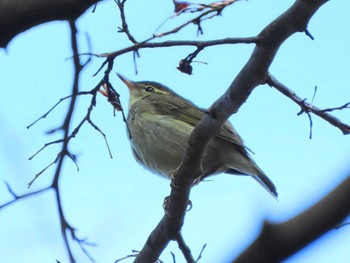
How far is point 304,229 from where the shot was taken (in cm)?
70

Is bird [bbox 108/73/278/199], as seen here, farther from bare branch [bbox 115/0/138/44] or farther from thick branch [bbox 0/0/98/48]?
thick branch [bbox 0/0/98/48]

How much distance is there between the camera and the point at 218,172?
5.25 metres

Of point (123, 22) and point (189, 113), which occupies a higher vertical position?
point (189, 113)

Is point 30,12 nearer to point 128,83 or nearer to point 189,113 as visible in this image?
point 189,113

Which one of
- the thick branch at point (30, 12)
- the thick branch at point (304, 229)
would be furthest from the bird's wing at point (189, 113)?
the thick branch at point (304, 229)

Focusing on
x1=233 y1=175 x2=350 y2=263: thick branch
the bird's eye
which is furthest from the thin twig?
x1=233 y1=175 x2=350 y2=263: thick branch

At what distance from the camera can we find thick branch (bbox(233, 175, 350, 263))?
0.69 meters

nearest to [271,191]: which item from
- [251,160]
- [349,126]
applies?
[251,160]

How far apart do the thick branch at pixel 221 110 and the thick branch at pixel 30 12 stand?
106 centimetres

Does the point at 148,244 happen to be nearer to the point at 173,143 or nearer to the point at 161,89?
the point at 173,143

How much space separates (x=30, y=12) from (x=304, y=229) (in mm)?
1427

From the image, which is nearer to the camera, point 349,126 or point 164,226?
point 349,126

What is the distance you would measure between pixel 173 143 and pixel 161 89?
1.65 meters

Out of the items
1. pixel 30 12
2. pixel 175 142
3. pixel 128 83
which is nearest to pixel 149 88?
pixel 128 83
